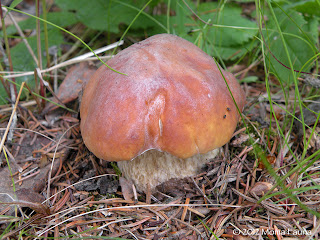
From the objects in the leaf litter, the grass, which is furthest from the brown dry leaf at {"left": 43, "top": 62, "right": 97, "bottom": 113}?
the leaf litter

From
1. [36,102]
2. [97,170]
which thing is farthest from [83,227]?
[36,102]

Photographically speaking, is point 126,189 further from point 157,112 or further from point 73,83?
point 73,83

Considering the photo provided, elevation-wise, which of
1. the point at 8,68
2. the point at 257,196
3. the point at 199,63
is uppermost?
the point at 199,63

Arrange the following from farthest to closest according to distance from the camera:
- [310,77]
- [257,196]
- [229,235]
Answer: [310,77] < [257,196] < [229,235]

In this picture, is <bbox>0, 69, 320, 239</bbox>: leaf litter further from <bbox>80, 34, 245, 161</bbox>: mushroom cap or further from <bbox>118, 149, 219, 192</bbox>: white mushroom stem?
<bbox>80, 34, 245, 161</bbox>: mushroom cap

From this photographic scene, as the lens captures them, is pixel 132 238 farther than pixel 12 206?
No

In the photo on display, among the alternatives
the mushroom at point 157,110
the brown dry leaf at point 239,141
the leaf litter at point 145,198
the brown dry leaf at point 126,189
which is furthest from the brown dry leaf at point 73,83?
the brown dry leaf at point 239,141

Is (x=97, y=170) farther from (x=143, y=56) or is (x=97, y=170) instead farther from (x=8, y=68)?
(x=8, y=68)
